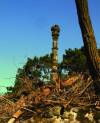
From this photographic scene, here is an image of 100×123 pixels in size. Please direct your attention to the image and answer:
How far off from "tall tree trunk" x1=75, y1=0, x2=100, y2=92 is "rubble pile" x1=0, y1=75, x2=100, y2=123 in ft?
0.73

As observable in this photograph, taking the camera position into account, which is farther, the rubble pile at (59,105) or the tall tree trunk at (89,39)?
the tall tree trunk at (89,39)

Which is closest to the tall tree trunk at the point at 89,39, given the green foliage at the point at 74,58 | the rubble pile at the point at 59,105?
the rubble pile at the point at 59,105

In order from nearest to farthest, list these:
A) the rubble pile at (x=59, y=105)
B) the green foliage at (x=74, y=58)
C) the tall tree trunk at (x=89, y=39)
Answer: the rubble pile at (x=59, y=105), the tall tree trunk at (x=89, y=39), the green foliage at (x=74, y=58)

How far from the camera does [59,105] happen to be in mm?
9656

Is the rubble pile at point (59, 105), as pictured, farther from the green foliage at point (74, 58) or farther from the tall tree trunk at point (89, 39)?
the green foliage at point (74, 58)

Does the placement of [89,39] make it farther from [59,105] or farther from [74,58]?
[74,58]

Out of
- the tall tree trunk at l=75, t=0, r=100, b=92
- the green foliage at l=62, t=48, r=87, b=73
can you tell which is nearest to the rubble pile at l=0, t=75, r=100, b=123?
the tall tree trunk at l=75, t=0, r=100, b=92

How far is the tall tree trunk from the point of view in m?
10.1

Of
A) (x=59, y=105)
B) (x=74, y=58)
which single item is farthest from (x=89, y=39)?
(x=74, y=58)

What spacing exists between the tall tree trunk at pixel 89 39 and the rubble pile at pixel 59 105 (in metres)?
0.22

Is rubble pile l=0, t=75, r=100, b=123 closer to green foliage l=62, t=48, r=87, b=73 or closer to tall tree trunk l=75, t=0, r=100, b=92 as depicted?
tall tree trunk l=75, t=0, r=100, b=92

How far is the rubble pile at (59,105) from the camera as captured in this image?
31.4 feet

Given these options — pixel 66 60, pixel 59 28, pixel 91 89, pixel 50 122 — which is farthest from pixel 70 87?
pixel 66 60

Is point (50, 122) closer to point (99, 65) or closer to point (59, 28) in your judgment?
point (99, 65)
